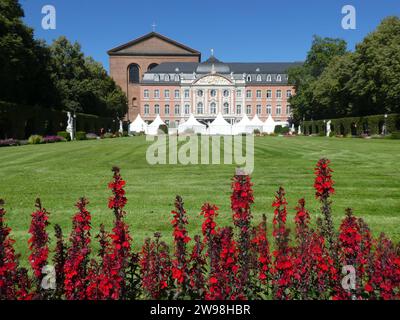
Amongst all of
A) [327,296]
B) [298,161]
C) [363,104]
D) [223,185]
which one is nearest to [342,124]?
[363,104]

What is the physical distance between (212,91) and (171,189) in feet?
232

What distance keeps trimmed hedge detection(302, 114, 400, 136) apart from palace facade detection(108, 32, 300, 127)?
3044 cm

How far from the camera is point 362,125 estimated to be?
39.9 m

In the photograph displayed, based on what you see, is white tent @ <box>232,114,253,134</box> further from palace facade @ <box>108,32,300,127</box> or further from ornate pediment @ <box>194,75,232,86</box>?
ornate pediment @ <box>194,75,232,86</box>

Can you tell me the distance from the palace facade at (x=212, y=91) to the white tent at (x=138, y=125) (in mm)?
19203

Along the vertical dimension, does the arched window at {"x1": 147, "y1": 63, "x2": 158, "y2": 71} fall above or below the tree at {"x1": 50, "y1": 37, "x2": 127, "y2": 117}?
above

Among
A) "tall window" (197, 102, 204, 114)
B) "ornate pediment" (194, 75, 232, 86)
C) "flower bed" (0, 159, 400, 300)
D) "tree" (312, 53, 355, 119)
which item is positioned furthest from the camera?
"tall window" (197, 102, 204, 114)

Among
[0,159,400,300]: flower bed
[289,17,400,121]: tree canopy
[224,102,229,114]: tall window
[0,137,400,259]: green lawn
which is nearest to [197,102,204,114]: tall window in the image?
[224,102,229,114]: tall window

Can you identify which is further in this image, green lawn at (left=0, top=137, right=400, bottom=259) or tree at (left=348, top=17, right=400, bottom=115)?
tree at (left=348, top=17, right=400, bottom=115)

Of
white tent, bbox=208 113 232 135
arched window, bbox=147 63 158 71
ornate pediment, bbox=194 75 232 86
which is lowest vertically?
white tent, bbox=208 113 232 135

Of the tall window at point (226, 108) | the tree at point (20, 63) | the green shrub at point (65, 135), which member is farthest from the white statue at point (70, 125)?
the tall window at point (226, 108)

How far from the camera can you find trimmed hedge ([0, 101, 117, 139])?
3107 centimetres

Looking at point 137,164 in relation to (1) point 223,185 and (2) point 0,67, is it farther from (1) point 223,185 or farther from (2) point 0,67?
(2) point 0,67

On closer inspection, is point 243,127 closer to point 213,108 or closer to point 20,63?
point 20,63
